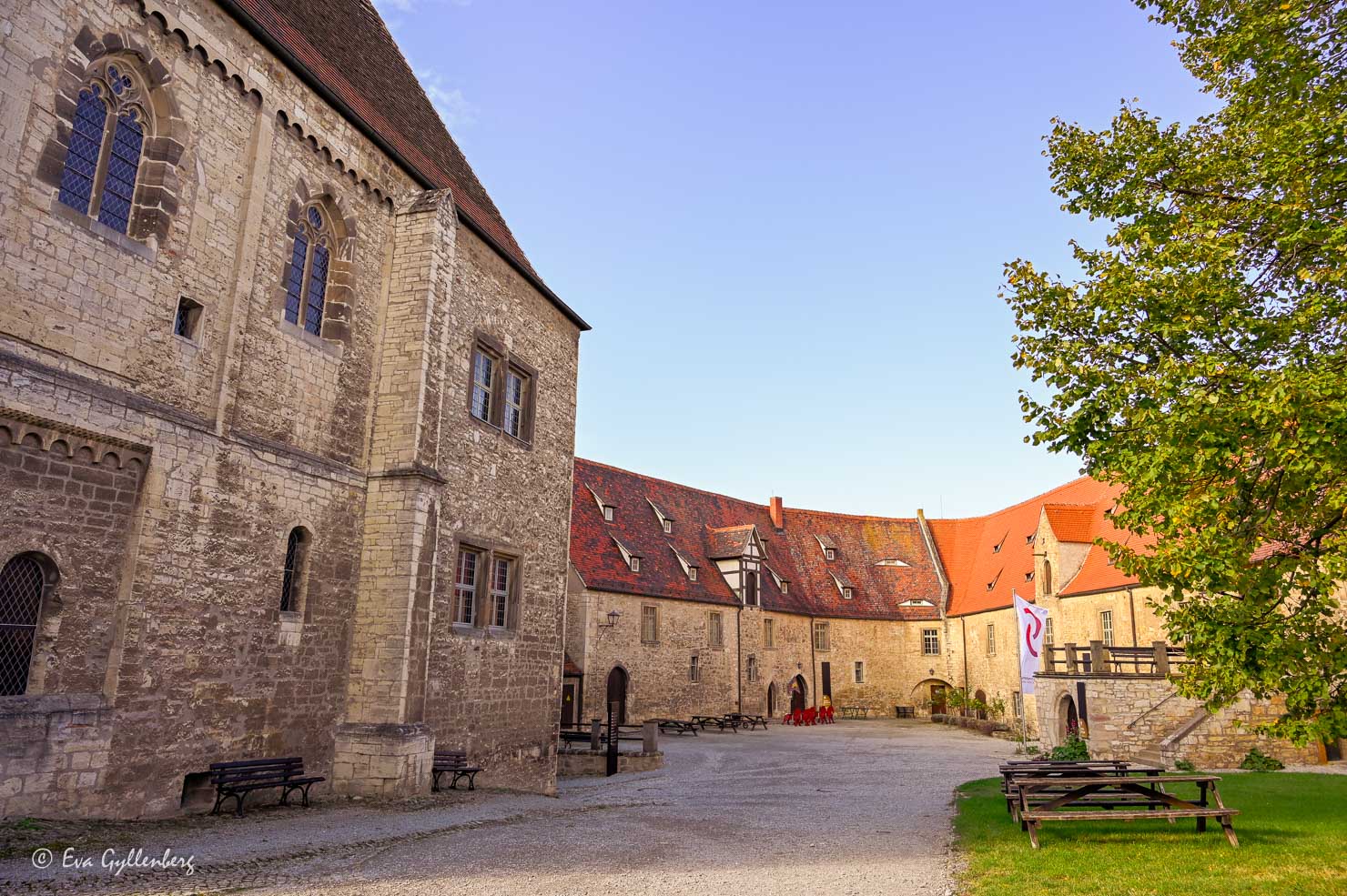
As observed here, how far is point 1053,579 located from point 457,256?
27.3 metres

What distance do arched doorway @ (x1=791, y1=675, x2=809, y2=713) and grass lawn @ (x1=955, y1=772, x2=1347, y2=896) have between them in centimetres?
3080

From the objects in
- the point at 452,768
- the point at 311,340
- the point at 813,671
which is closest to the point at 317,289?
the point at 311,340

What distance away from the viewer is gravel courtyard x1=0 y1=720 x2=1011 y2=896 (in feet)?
25.1

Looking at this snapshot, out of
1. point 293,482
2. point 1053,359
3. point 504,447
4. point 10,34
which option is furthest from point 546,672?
point 10,34

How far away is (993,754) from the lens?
26359mm

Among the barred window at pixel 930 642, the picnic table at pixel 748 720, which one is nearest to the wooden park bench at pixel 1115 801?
the picnic table at pixel 748 720

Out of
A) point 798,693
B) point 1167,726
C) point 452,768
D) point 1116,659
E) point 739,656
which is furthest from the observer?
point 798,693

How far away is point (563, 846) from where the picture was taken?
984 cm

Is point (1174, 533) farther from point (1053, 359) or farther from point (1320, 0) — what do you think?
point (1320, 0)

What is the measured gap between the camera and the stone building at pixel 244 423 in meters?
9.09

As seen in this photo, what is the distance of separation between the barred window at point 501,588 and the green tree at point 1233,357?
1043 centimetres

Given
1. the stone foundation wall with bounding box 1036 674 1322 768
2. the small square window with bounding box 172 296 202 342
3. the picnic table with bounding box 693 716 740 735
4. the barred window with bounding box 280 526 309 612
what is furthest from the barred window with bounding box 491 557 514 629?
the picnic table with bounding box 693 716 740 735

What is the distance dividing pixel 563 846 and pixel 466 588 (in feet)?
21.6

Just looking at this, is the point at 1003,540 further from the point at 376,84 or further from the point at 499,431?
the point at 376,84
